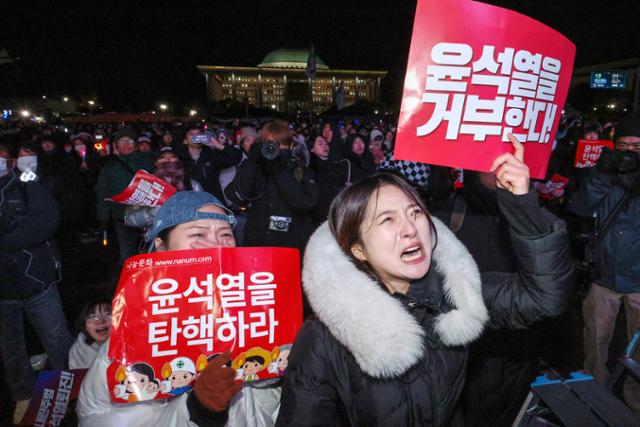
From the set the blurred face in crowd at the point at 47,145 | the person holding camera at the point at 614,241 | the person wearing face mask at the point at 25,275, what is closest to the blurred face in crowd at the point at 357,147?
the person holding camera at the point at 614,241

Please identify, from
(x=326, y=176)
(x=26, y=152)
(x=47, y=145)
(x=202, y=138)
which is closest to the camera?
(x=26, y=152)

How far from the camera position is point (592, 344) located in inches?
122

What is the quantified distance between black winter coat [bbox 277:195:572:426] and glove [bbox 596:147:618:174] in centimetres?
207

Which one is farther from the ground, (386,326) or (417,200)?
(417,200)

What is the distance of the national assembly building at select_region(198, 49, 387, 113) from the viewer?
77750mm

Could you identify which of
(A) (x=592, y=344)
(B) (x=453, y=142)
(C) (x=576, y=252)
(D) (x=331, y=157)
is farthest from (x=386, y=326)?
(C) (x=576, y=252)

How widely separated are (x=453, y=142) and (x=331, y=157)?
422 centimetres

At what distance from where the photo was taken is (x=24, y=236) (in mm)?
2885

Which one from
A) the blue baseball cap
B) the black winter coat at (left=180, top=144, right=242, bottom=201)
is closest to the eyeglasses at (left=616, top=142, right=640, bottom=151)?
the blue baseball cap

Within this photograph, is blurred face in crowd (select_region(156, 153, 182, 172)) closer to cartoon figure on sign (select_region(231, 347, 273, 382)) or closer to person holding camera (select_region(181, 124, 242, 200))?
person holding camera (select_region(181, 124, 242, 200))

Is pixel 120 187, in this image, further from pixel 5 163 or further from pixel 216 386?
pixel 216 386

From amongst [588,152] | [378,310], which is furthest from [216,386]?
[588,152]

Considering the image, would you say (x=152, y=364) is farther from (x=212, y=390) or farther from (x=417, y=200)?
(x=417, y=200)

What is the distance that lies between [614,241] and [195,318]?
296 centimetres
